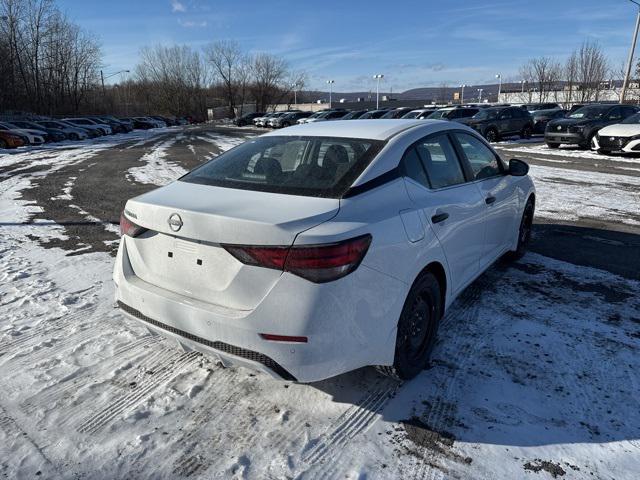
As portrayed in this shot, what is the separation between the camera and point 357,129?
343 cm

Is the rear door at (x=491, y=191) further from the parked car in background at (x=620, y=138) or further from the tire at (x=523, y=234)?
the parked car in background at (x=620, y=138)

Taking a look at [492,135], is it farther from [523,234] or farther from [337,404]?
[337,404]

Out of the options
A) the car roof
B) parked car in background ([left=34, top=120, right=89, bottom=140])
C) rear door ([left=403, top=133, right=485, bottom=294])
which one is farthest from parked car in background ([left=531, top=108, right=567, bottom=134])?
parked car in background ([left=34, top=120, right=89, bottom=140])

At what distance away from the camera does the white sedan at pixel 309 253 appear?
2293 mm

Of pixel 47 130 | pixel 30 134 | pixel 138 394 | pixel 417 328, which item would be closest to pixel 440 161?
pixel 417 328

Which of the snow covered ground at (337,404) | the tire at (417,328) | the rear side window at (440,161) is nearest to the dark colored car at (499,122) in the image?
the rear side window at (440,161)

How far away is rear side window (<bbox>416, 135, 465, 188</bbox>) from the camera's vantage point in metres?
3.27

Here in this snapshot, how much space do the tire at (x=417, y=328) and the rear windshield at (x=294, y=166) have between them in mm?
799

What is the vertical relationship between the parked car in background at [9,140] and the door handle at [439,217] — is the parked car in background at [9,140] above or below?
below

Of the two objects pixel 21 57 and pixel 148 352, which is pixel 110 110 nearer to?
pixel 21 57

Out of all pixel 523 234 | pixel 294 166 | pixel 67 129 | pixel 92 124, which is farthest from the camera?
pixel 92 124

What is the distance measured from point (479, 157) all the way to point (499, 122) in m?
19.3

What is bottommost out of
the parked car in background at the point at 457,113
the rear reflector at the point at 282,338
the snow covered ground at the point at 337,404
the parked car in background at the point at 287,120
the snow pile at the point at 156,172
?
the snow covered ground at the point at 337,404

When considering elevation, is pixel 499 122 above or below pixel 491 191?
above
